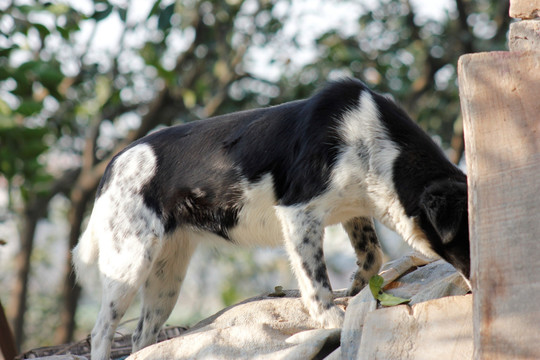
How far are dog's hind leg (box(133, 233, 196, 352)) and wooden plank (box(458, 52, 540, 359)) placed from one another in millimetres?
2290

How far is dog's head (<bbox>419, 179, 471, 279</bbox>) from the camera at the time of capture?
11.4 feet

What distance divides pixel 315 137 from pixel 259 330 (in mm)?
1102

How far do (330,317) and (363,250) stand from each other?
76cm

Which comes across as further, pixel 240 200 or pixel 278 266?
pixel 278 266

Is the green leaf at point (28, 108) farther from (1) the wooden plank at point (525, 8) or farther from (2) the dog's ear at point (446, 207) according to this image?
(1) the wooden plank at point (525, 8)

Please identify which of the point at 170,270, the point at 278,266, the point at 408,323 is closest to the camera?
the point at 408,323

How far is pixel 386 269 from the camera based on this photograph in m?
4.05

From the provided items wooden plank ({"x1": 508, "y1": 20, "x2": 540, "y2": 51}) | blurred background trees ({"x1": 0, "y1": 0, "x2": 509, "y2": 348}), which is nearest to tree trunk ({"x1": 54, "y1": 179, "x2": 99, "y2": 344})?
blurred background trees ({"x1": 0, "y1": 0, "x2": 509, "y2": 348})

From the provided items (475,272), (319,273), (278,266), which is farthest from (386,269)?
(278,266)

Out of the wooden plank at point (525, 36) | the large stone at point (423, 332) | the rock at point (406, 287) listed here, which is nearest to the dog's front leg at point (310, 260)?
the rock at point (406, 287)

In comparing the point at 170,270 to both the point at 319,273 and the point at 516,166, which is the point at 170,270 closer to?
the point at 319,273

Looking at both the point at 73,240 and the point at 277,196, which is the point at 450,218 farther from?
the point at 73,240

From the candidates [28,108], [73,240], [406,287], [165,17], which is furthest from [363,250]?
[73,240]

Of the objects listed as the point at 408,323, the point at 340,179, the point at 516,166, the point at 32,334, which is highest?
the point at 516,166
